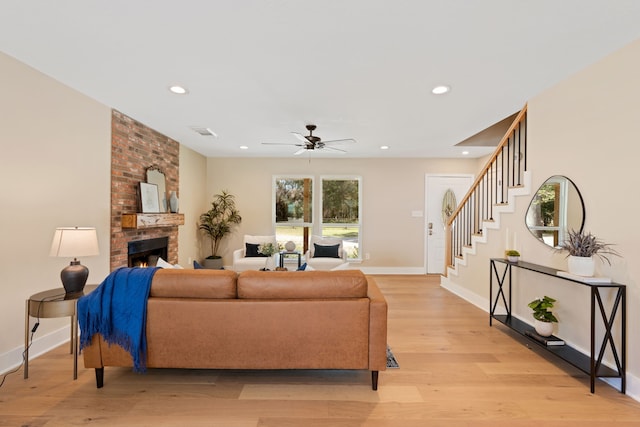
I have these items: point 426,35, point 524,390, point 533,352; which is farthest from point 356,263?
point 426,35

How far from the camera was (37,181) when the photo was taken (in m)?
2.71

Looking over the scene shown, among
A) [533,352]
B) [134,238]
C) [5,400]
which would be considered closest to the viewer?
[5,400]

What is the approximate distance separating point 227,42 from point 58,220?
2.42m

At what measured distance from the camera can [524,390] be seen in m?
2.26

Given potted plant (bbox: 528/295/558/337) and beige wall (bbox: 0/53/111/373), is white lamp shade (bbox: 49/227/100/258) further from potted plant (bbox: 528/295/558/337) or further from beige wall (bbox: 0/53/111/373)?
potted plant (bbox: 528/295/558/337)

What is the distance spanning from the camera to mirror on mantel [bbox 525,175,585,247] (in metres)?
2.69

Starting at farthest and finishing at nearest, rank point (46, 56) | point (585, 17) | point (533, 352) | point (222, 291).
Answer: point (533, 352) < point (46, 56) < point (222, 291) < point (585, 17)

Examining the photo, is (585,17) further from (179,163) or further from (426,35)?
(179,163)

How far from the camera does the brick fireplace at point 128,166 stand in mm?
3727

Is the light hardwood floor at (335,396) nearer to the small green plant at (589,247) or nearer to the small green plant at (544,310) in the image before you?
the small green plant at (544,310)

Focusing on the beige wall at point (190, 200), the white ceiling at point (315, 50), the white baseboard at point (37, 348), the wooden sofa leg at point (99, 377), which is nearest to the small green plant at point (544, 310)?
the white ceiling at point (315, 50)

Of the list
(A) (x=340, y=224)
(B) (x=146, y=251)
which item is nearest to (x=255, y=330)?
(B) (x=146, y=251)

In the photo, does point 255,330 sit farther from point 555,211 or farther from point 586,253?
point 555,211

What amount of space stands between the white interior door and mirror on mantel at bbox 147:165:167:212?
5101 millimetres
